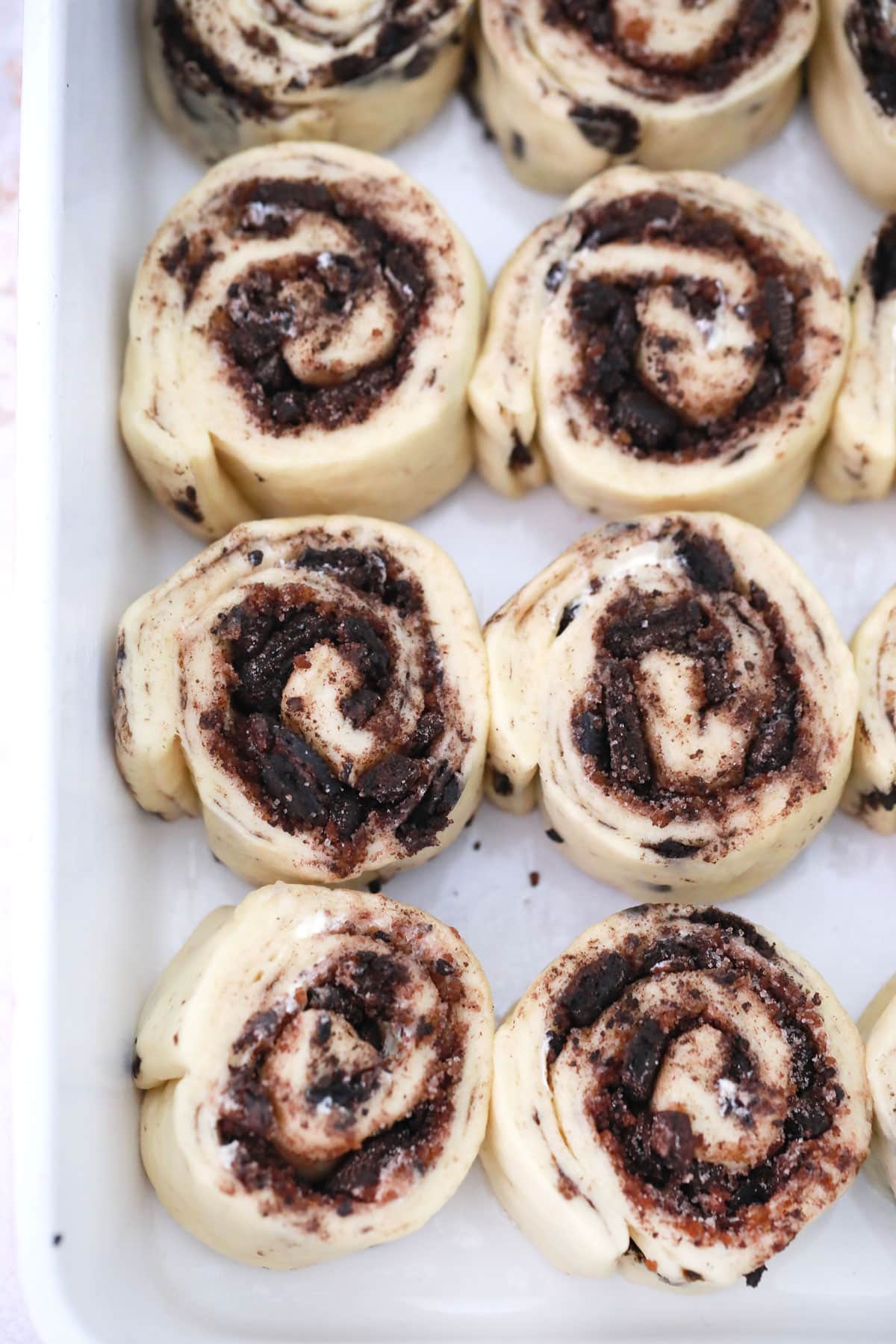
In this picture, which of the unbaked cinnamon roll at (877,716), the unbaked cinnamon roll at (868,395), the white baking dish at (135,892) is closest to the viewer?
the white baking dish at (135,892)

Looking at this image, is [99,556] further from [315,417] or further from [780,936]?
[780,936]

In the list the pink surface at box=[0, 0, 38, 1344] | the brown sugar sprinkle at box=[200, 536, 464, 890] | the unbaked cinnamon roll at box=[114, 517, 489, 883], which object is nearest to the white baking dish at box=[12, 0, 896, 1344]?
the unbaked cinnamon roll at box=[114, 517, 489, 883]

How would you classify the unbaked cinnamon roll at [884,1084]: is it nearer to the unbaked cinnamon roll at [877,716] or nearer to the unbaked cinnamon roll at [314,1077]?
the unbaked cinnamon roll at [877,716]

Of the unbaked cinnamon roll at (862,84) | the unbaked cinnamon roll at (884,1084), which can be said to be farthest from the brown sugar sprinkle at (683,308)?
the unbaked cinnamon roll at (884,1084)

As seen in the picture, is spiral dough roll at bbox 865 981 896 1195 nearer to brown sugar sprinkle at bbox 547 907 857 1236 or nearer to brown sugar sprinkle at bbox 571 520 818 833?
brown sugar sprinkle at bbox 547 907 857 1236

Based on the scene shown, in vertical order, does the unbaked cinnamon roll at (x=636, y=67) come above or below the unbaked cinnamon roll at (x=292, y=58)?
below

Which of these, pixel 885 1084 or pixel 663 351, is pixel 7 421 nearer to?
pixel 663 351

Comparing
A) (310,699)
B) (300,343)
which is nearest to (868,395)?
(300,343)

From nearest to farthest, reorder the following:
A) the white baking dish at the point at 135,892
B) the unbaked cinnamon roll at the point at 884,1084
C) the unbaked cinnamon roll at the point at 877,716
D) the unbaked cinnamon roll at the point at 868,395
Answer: the white baking dish at the point at 135,892
the unbaked cinnamon roll at the point at 884,1084
the unbaked cinnamon roll at the point at 877,716
the unbaked cinnamon roll at the point at 868,395
